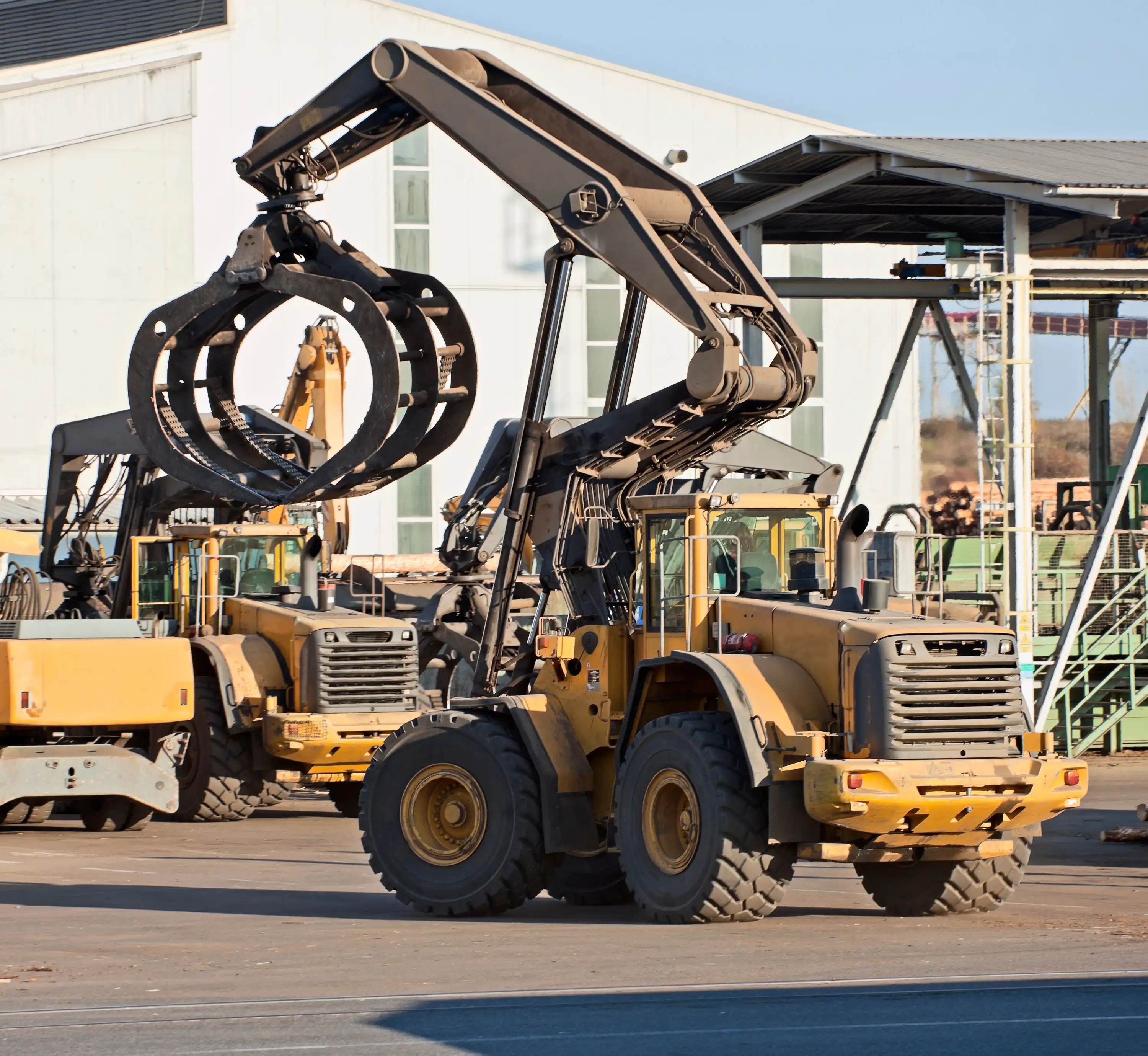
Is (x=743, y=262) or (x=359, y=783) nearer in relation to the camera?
(x=743, y=262)

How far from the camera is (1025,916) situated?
41.1 feet

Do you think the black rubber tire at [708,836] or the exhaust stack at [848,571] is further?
the exhaust stack at [848,571]

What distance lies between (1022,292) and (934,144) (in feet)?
11.2

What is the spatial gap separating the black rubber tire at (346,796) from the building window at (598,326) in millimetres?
19848

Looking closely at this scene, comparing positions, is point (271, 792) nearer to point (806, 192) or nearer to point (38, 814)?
point (38, 814)

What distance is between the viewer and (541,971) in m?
10.3

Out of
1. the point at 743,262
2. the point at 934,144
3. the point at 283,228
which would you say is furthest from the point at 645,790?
the point at 934,144

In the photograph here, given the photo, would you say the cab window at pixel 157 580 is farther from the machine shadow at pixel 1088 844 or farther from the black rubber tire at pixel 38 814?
the machine shadow at pixel 1088 844

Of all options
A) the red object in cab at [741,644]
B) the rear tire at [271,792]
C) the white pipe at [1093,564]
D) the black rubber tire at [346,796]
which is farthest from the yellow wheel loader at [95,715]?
the white pipe at [1093,564]

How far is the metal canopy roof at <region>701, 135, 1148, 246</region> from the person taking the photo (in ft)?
73.1

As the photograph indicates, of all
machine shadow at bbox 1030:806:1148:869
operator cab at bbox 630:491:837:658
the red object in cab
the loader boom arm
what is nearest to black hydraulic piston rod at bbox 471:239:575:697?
the loader boom arm

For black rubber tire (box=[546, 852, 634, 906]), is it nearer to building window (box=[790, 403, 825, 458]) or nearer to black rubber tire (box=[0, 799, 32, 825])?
black rubber tire (box=[0, 799, 32, 825])

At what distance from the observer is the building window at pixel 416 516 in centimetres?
3978

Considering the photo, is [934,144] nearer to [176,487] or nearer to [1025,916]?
[176,487]
